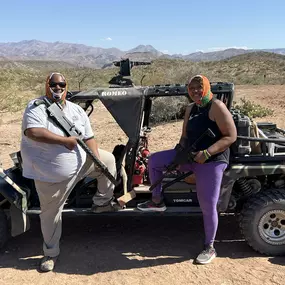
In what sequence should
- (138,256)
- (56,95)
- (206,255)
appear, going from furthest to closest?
(138,256)
(206,255)
(56,95)

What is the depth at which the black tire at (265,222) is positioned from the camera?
13.0 ft

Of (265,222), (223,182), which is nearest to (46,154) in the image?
(223,182)

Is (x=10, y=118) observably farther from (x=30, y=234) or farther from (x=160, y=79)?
(x=30, y=234)

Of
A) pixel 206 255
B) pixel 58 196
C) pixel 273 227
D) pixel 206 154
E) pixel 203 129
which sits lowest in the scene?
pixel 206 255

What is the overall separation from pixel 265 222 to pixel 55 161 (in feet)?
7.27

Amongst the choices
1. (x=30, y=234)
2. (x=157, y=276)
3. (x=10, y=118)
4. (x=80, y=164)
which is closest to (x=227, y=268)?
(x=157, y=276)

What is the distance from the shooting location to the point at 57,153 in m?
3.70

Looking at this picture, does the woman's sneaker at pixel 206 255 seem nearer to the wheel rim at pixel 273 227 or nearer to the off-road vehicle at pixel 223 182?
the off-road vehicle at pixel 223 182

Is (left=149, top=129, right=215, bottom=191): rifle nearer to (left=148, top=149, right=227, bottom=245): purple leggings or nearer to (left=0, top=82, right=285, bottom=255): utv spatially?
(left=148, top=149, right=227, bottom=245): purple leggings

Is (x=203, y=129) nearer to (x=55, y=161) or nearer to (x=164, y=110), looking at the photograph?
(x=55, y=161)

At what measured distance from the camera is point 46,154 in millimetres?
3688

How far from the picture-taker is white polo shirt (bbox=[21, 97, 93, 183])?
11.8 ft

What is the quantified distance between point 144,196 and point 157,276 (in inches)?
39.5

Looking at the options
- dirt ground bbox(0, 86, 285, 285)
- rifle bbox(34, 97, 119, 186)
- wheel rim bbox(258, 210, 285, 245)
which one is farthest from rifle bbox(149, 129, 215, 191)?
wheel rim bbox(258, 210, 285, 245)
